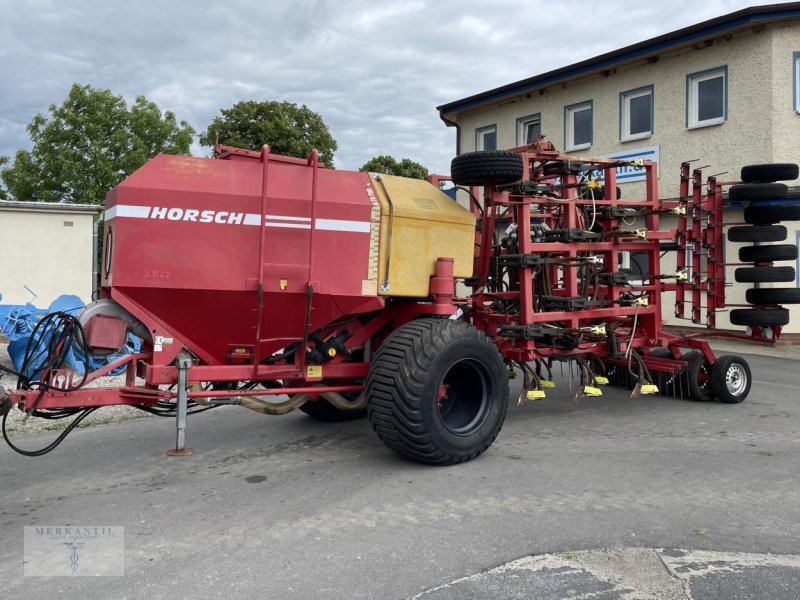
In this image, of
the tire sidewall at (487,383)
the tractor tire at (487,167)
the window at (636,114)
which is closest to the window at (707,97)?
the window at (636,114)

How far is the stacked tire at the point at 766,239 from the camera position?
745 cm

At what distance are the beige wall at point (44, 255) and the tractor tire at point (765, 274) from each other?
47.3ft

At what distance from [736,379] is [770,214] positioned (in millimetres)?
1917

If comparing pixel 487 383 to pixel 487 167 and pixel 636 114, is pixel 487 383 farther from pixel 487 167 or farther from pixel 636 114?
pixel 636 114

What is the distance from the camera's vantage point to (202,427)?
22.6 feet

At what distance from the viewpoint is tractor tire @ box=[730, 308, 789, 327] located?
24.8 ft

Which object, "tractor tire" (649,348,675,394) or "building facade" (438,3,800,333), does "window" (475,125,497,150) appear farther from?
"tractor tire" (649,348,675,394)

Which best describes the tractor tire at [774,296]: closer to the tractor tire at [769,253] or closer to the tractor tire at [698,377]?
the tractor tire at [769,253]

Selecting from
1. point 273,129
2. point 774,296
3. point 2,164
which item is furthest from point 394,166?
point 774,296

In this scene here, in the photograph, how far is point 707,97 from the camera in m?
14.3

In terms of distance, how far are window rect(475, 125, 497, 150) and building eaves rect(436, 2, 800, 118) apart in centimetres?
73

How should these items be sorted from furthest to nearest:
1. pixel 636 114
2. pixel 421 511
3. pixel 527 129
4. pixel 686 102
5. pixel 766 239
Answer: pixel 527 129 → pixel 636 114 → pixel 686 102 → pixel 766 239 → pixel 421 511

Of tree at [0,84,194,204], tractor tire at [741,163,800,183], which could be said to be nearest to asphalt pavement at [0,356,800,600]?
tractor tire at [741,163,800,183]

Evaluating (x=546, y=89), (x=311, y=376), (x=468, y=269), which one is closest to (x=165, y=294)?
(x=311, y=376)
